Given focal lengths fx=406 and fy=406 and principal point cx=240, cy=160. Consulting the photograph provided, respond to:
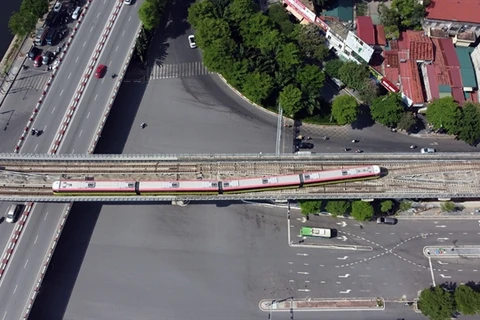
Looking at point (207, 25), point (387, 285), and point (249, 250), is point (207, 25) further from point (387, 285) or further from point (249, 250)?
point (387, 285)

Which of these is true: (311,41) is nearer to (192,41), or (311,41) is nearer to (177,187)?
Result: (192,41)

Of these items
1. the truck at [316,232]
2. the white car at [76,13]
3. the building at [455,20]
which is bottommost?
the truck at [316,232]

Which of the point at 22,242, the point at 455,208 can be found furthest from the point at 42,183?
the point at 455,208

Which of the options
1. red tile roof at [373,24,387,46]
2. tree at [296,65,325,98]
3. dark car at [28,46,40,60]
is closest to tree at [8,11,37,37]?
dark car at [28,46,40,60]

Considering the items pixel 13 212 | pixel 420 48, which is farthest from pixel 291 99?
pixel 13 212

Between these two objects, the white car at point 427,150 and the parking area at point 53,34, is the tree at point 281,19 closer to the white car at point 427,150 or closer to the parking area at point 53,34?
the white car at point 427,150

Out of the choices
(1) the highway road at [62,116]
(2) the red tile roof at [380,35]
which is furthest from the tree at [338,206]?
(1) the highway road at [62,116]

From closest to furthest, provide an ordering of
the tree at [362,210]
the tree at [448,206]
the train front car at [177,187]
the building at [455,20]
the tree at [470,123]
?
the train front car at [177,187] < the tree at [362,210] < the tree at [448,206] < the tree at [470,123] < the building at [455,20]
